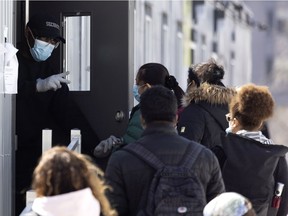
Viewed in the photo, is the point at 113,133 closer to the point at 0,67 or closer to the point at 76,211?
the point at 0,67

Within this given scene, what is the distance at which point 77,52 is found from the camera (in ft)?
20.0

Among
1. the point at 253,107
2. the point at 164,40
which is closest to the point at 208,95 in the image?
the point at 253,107

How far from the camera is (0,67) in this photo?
4.96 metres

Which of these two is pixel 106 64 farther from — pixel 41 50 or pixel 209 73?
pixel 209 73

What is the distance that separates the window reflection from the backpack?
2361 millimetres

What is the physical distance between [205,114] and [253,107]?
53 cm

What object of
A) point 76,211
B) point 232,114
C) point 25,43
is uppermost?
point 25,43

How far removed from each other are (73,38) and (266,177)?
222 cm

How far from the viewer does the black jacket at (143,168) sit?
3.78 metres

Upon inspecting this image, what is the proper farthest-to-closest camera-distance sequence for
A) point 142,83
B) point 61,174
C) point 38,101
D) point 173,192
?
point 38,101 → point 142,83 → point 173,192 → point 61,174

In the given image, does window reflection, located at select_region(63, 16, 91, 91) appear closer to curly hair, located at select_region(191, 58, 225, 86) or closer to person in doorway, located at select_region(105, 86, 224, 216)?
curly hair, located at select_region(191, 58, 225, 86)

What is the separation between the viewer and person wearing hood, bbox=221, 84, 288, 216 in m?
4.35

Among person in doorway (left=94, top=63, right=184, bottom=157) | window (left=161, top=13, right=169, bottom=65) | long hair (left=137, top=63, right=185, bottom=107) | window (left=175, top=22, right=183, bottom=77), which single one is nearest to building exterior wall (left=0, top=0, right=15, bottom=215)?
person in doorway (left=94, top=63, right=184, bottom=157)

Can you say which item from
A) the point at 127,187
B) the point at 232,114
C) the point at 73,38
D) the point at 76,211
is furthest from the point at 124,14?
the point at 76,211
